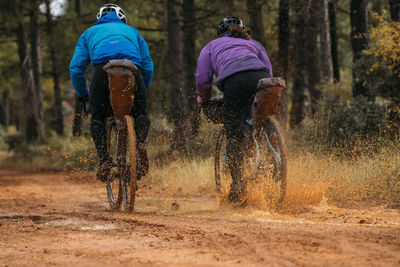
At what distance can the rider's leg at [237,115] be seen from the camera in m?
5.88

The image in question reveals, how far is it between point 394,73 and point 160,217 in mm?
7804

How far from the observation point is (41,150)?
60.7ft

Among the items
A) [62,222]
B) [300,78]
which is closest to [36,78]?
[300,78]

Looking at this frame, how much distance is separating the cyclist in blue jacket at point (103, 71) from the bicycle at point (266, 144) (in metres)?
1.28

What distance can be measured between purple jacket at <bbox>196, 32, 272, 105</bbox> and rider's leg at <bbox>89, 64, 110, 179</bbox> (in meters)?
1.15

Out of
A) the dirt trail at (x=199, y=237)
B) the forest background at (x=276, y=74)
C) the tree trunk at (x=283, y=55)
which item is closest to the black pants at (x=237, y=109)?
the dirt trail at (x=199, y=237)

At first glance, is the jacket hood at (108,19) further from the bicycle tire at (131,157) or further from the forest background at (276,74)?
the forest background at (276,74)

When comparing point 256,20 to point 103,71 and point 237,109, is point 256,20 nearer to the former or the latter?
point 237,109

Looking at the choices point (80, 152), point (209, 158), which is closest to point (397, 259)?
point (209, 158)

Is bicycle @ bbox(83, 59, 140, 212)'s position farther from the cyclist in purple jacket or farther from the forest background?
the forest background

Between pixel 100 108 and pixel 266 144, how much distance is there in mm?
2004

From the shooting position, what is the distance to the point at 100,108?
20.0 ft

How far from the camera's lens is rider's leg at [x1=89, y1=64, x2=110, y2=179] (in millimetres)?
5941

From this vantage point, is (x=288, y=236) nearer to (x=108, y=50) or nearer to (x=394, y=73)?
(x=108, y=50)
